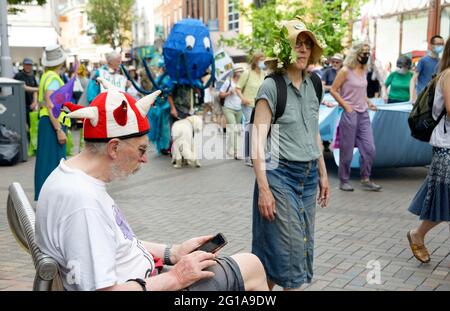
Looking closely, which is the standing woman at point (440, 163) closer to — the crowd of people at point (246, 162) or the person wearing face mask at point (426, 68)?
the crowd of people at point (246, 162)

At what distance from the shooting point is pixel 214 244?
2.74 m

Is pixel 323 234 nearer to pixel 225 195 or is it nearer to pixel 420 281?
pixel 420 281

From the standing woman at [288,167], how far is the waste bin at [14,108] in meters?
8.25

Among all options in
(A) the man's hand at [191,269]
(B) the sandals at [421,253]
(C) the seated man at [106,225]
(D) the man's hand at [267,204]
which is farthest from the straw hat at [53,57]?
(A) the man's hand at [191,269]

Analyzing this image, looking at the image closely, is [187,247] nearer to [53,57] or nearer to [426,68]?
[53,57]

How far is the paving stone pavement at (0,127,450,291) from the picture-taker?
4605 millimetres

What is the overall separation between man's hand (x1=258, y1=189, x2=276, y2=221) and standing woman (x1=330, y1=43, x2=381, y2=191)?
4280 millimetres

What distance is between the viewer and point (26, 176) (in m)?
9.39

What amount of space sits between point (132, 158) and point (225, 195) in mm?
5364

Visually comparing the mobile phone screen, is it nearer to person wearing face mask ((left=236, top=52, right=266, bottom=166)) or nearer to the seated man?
the seated man

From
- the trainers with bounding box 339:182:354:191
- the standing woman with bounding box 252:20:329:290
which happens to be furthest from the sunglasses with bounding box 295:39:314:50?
the trainers with bounding box 339:182:354:191

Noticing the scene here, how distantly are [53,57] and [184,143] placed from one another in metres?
3.79

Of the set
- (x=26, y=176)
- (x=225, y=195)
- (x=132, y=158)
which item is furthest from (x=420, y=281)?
(x=26, y=176)
